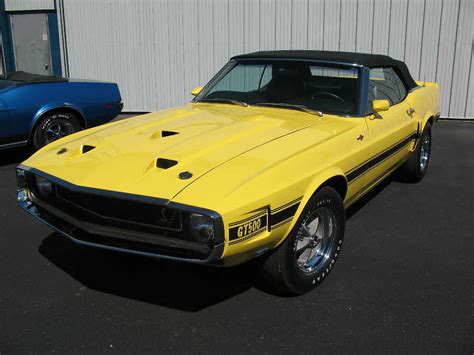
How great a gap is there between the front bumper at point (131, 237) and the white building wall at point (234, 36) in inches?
288

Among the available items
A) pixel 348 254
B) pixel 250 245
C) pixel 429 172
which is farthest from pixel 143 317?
pixel 429 172

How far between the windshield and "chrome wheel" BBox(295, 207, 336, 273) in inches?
39.4

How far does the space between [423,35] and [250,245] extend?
792cm

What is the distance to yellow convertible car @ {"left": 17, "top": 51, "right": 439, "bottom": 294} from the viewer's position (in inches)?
102

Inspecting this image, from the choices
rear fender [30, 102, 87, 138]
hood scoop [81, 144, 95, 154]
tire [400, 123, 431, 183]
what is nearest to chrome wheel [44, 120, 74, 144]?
rear fender [30, 102, 87, 138]

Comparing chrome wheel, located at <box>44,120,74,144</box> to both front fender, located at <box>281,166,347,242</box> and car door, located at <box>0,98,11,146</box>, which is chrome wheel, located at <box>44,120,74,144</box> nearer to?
car door, located at <box>0,98,11,146</box>

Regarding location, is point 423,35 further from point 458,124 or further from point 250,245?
point 250,245

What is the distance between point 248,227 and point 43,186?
4.77 ft

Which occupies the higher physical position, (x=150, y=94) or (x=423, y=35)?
(x=423, y=35)

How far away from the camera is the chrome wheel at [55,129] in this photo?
21.4 ft

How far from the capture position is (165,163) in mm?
2900

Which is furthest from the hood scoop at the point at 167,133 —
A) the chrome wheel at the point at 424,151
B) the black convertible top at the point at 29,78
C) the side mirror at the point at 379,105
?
the black convertible top at the point at 29,78

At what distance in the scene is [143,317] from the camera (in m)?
2.98

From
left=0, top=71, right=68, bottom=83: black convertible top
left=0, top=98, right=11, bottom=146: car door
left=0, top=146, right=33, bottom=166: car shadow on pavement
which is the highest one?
left=0, top=71, right=68, bottom=83: black convertible top
